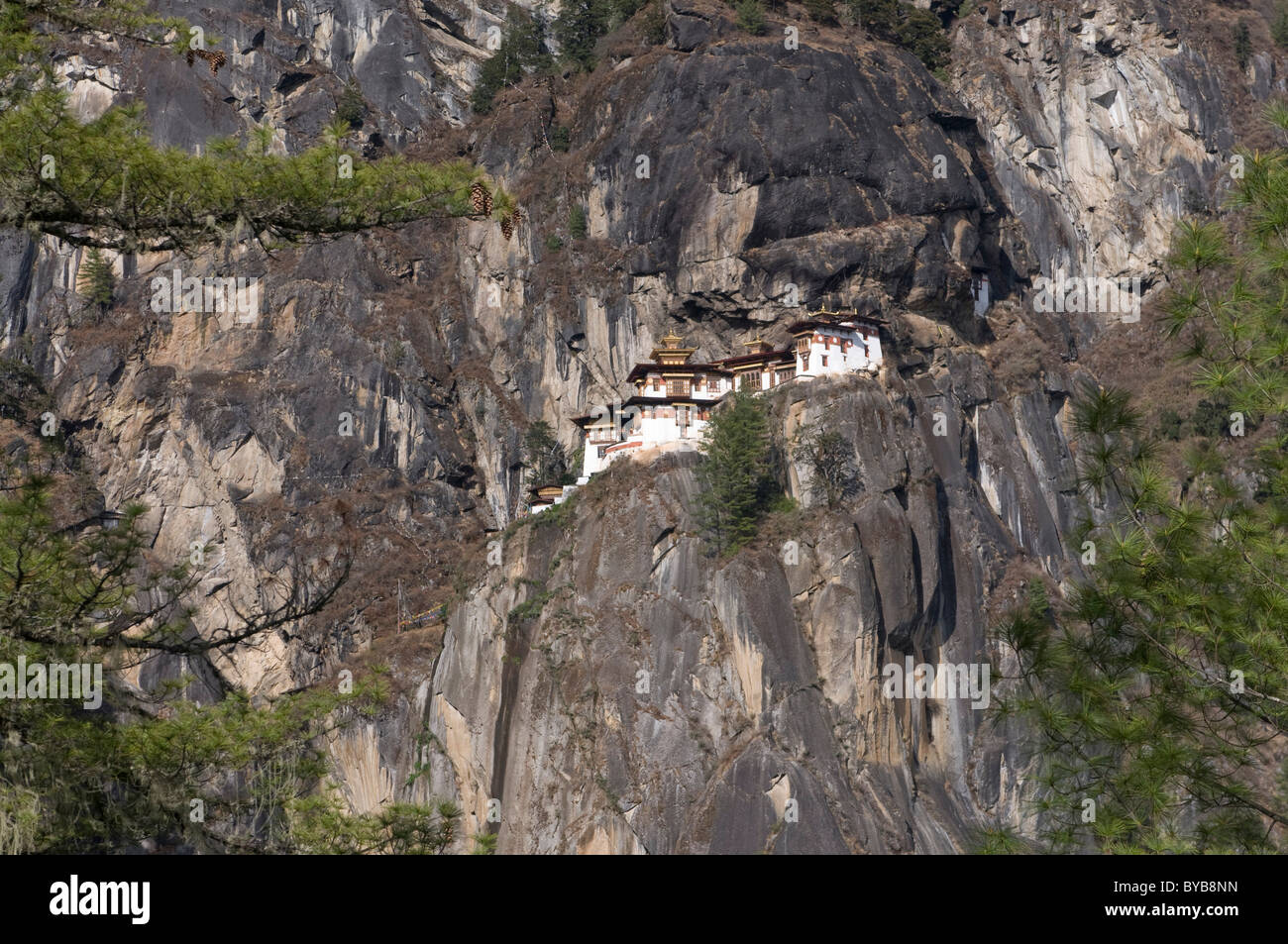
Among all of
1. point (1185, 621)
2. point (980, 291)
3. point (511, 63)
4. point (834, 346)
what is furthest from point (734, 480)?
point (511, 63)

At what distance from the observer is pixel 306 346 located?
74.9 metres

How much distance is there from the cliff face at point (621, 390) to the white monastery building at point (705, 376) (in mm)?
1742

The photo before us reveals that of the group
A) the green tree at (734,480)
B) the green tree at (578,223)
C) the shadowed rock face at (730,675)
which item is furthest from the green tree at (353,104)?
the green tree at (734,480)

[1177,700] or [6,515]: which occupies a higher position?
[6,515]

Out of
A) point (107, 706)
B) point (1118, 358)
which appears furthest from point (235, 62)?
point (107, 706)

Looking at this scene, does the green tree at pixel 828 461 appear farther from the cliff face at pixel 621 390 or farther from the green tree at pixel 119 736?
the green tree at pixel 119 736

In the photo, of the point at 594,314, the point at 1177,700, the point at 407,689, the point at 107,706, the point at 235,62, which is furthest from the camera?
the point at 235,62

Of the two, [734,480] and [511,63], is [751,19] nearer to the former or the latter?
[511,63]

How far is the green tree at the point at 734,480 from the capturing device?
52.2m

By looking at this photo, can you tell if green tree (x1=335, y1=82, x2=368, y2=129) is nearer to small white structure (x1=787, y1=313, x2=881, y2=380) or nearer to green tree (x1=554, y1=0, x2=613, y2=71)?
green tree (x1=554, y1=0, x2=613, y2=71)

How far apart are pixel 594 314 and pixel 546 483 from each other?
1074 cm

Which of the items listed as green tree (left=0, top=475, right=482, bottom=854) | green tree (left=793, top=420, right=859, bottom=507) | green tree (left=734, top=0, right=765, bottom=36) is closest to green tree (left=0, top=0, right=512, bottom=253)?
green tree (left=0, top=475, right=482, bottom=854)
